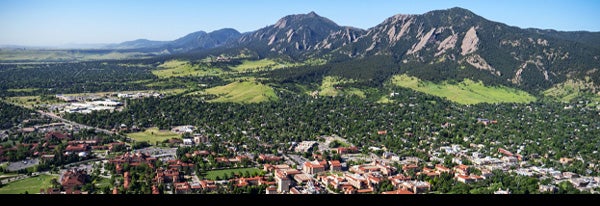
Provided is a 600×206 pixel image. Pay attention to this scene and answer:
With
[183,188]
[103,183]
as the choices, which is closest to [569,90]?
[183,188]

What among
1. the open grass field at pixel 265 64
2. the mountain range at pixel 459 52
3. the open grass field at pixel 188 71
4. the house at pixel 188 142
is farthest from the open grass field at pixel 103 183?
the open grass field at pixel 265 64

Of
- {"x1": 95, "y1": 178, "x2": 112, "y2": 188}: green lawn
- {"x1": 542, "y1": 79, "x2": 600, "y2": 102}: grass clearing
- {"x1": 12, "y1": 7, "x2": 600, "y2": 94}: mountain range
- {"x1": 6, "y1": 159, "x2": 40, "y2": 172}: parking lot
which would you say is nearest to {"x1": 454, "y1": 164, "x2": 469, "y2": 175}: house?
{"x1": 95, "y1": 178, "x2": 112, "y2": 188}: green lawn

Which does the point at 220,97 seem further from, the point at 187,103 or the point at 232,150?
the point at 232,150

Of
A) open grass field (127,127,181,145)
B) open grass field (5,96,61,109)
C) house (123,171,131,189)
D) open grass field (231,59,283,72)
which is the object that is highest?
open grass field (231,59,283,72)

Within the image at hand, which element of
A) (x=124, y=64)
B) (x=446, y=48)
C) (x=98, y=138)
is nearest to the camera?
(x=98, y=138)

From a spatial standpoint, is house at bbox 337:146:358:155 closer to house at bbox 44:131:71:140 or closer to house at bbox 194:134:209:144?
house at bbox 194:134:209:144
